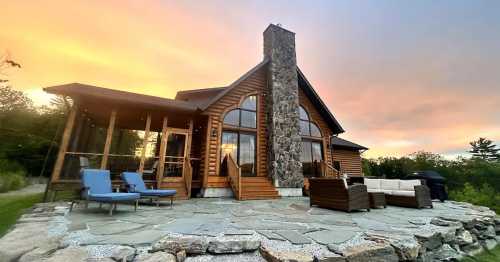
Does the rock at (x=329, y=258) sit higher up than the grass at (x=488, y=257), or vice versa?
the rock at (x=329, y=258)

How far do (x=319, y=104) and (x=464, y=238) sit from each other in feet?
28.7

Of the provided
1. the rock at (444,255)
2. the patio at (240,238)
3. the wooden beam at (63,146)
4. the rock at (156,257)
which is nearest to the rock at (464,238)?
the patio at (240,238)

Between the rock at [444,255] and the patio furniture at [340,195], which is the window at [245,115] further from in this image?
the rock at [444,255]

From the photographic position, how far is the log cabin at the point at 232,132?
7734 millimetres

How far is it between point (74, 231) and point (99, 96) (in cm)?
481

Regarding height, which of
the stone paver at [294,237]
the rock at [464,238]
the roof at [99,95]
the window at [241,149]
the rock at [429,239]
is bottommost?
the rock at [464,238]

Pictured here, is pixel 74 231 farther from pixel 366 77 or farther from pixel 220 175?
pixel 366 77

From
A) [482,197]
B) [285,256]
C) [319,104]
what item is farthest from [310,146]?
[285,256]

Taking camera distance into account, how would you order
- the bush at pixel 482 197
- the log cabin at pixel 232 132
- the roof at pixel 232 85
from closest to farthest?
the log cabin at pixel 232 132, the roof at pixel 232 85, the bush at pixel 482 197

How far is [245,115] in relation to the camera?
405 inches

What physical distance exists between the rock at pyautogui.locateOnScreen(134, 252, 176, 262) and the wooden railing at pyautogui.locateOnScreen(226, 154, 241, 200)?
5597 mm

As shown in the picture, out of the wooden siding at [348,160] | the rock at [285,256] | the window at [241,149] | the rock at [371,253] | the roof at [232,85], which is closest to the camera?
the rock at [285,256]

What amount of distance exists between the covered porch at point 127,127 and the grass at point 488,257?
7492 millimetres

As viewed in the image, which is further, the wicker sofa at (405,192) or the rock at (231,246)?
the wicker sofa at (405,192)
